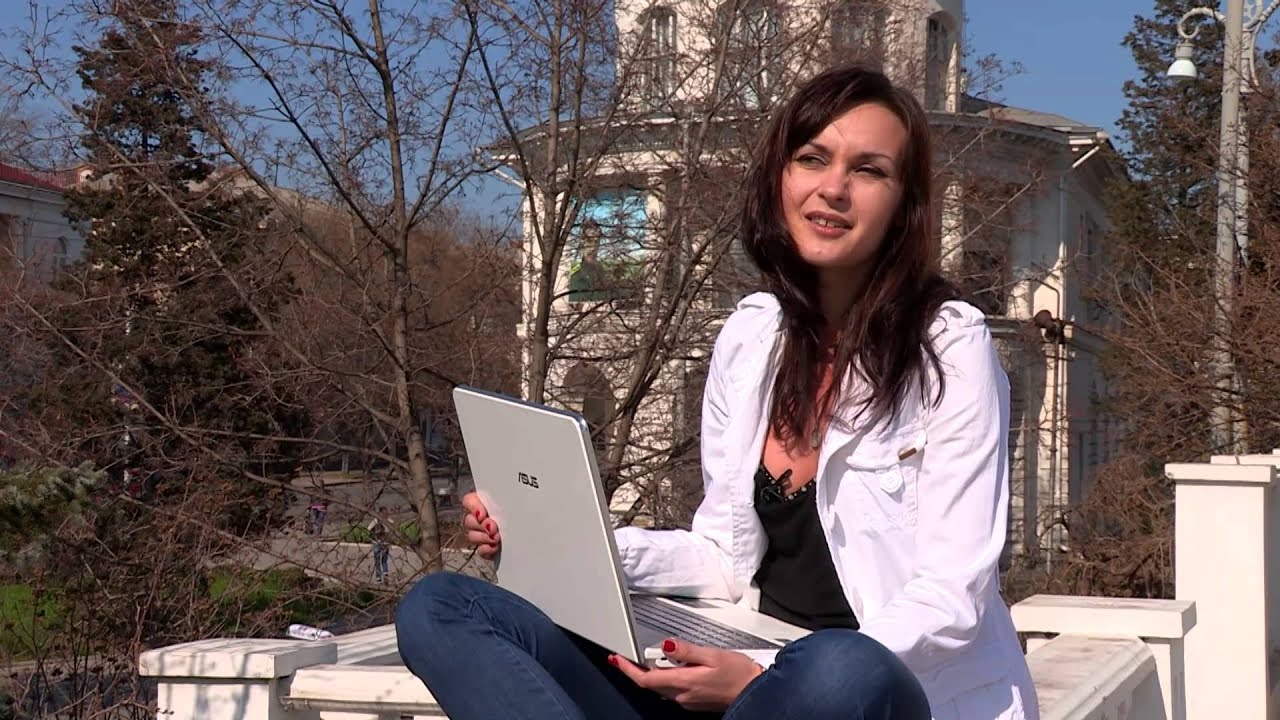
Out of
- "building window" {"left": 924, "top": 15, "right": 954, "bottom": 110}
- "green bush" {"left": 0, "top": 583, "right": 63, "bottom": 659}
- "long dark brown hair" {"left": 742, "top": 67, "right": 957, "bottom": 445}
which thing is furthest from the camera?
"building window" {"left": 924, "top": 15, "right": 954, "bottom": 110}

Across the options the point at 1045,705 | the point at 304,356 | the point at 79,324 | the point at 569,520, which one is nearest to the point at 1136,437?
the point at 304,356

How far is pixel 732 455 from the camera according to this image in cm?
263

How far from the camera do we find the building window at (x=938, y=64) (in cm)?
1166

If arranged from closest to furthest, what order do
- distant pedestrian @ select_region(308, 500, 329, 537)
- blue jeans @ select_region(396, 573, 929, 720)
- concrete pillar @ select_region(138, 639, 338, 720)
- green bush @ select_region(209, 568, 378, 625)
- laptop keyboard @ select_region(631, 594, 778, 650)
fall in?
blue jeans @ select_region(396, 573, 929, 720) < laptop keyboard @ select_region(631, 594, 778, 650) < concrete pillar @ select_region(138, 639, 338, 720) < green bush @ select_region(209, 568, 378, 625) < distant pedestrian @ select_region(308, 500, 329, 537)

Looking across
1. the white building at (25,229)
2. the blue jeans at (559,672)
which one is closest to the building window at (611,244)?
the white building at (25,229)

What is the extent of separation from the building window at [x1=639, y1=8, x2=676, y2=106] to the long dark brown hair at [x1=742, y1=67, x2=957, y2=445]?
24.3 feet

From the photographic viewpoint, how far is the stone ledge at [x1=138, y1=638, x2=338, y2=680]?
2.80m

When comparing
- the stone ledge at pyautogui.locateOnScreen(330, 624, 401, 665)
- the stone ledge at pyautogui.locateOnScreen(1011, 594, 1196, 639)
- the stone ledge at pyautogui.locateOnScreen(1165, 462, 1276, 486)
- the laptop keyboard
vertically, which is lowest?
the stone ledge at pyautogui.locateOnScreen(330, 624, 401, 665)

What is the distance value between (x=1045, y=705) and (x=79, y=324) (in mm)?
8250

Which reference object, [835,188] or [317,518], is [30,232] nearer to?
[317,518]

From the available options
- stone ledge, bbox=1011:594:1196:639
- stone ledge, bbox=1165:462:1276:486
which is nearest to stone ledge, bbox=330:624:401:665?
stone ledge, bbox=1011:594:1196:639

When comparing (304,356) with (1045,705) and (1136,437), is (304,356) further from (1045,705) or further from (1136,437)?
(1045,705)

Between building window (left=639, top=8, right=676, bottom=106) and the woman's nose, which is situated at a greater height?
building window (left=639, top=8, right=676, bottom=106)

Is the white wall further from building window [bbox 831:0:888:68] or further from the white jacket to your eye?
the white jacket
